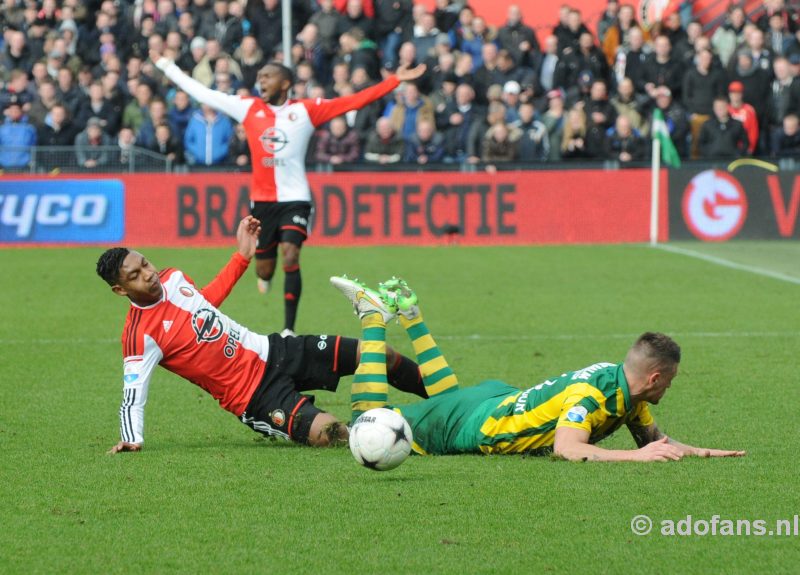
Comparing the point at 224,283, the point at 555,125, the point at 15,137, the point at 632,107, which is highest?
the point at 632,107

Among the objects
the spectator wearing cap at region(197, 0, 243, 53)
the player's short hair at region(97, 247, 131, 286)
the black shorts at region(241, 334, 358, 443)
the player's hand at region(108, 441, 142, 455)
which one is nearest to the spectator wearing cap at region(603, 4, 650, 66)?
the spectator wearing cap at region(197, 0, 243, 53)

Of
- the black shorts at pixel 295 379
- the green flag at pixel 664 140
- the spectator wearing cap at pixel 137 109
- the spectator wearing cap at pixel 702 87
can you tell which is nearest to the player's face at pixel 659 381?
the black shorts at pixel 295 379

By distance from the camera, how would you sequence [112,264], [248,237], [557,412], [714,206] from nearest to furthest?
1. [557,412]
2. [112,264]
3. [248,237]
4. [714,206]

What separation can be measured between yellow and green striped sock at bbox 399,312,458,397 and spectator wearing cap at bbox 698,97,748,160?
1564cm

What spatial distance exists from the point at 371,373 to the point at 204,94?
19.1 feet

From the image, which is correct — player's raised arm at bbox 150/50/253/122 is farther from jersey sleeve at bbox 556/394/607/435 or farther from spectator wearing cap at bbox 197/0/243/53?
spectator wearing cap at bbox 197/0/243/53

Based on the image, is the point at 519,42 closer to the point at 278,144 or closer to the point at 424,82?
the point at 424,82

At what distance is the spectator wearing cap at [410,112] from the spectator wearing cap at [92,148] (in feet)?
15.4

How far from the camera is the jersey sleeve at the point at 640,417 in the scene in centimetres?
673

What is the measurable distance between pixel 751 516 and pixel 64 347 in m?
7.52

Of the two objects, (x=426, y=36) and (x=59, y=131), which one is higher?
(x=426, y=36)

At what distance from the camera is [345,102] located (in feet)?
40.1

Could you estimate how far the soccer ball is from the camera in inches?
254

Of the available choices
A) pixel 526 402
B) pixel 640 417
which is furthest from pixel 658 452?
pixel 526 402
